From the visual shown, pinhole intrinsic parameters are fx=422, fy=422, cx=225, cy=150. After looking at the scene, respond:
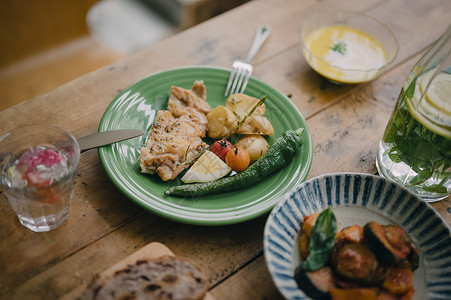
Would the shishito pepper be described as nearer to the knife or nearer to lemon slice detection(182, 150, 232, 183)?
lemon slice detection(182, 150, 232, 183)

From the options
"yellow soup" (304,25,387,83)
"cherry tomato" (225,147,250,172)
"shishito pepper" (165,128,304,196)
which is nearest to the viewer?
"shishito pepper" (165,128,304,196)

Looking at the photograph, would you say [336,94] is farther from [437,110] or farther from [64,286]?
Result: [64,286]

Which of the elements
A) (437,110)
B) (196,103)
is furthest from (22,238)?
(437,110)

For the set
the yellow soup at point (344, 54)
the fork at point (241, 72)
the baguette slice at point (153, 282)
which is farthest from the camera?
the yellow soup at point (344, 54)

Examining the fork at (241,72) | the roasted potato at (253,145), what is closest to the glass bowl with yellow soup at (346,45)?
the fork at (241,72)

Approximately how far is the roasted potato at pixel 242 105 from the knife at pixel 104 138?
1.70ft

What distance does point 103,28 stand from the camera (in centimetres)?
500

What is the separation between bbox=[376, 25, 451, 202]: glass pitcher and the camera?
1.70 m

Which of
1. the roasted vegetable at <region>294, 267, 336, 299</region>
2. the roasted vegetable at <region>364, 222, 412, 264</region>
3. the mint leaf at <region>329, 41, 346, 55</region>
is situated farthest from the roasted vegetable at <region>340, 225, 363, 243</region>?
the mint leaf at <region>329, 41, 346, 55</region>

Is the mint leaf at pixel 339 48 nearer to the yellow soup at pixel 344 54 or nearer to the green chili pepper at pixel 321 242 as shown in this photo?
the yellow soup at pixel 344 54

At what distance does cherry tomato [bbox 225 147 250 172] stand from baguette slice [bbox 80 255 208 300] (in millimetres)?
559

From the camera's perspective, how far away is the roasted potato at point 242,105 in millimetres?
2168

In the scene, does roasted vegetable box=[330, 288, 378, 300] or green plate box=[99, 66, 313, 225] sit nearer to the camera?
roasted vegetable box=[330, 288, 378, 300]

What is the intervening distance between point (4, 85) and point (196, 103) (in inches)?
83.2
